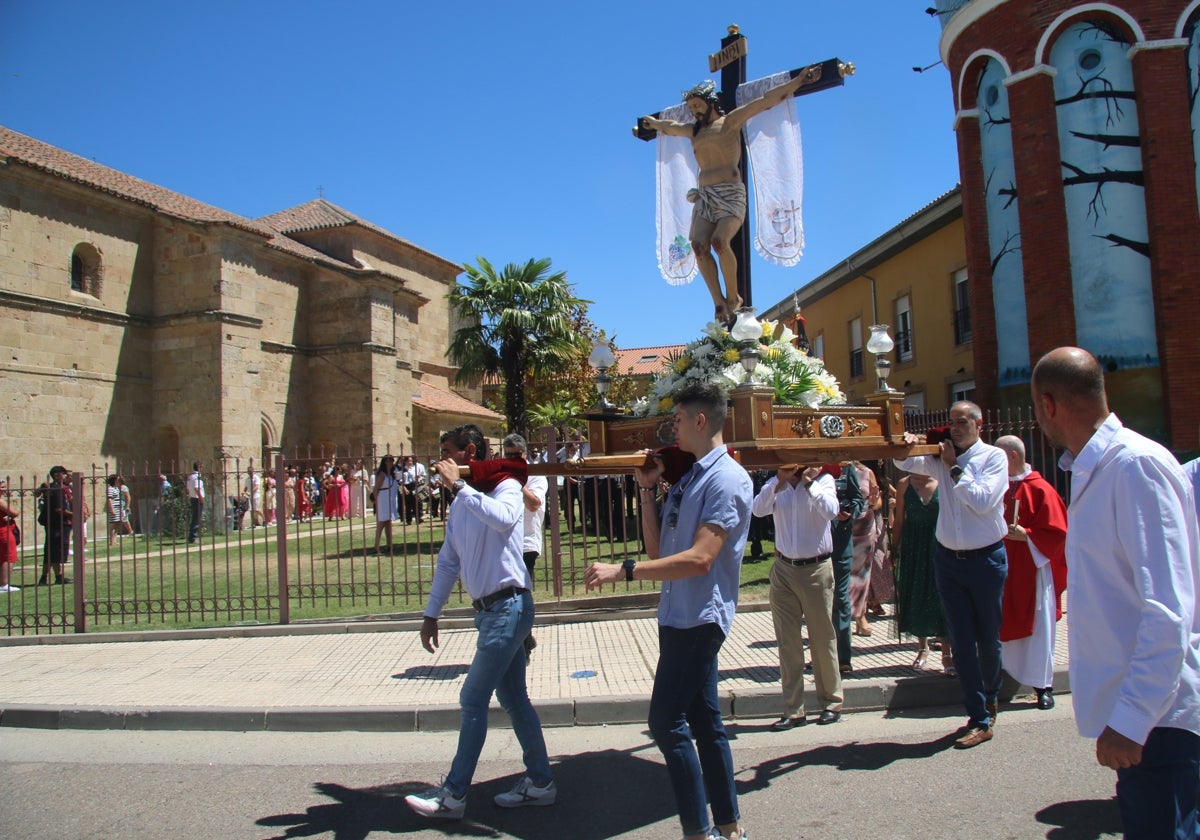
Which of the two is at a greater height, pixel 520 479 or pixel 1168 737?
pixel 520 479

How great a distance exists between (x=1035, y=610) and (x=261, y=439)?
27.5m

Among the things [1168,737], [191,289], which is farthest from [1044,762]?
[191,289]

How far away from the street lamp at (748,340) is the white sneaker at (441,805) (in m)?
2.64

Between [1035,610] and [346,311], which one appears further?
[346,311]

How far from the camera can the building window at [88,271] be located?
970 inches

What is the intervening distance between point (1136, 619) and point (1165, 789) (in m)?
0.44

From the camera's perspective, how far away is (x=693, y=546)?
3.35 m

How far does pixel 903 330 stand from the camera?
2589 cm

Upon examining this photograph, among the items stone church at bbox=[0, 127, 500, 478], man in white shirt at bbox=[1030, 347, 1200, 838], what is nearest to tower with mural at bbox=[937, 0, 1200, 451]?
man in white shirt at bbox=[1030, 347, 1200, 838]

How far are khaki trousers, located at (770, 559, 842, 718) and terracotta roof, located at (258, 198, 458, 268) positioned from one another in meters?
33.6

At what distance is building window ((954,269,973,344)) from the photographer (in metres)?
22.3

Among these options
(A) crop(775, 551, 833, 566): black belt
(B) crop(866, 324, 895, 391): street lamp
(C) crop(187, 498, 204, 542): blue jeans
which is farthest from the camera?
(C) crop(187, 498, 204, 542): blue jeans

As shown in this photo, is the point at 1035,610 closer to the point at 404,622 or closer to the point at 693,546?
the point at 693,546

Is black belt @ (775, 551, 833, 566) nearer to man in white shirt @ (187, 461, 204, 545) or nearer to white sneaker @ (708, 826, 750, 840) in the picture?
white sneaker @ (708, 826, 750, 840)
